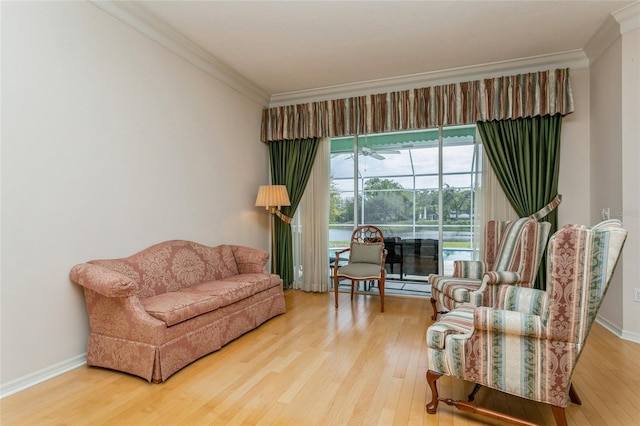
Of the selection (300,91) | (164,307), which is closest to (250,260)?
(164,307)

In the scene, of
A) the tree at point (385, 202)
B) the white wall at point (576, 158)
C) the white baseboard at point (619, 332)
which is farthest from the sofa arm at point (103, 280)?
the white wall at point (576, 158)

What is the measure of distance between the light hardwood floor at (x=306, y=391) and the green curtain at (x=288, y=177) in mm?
1986

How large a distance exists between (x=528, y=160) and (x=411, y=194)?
141 cm

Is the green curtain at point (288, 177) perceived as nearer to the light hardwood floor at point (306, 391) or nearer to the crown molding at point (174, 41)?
the crown molding at point (174, 41)

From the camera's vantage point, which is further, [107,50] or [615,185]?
[615,185]

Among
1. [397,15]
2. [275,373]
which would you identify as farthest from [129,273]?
[397,15]

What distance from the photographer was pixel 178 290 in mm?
3070

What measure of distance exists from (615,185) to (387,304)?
2632 mm

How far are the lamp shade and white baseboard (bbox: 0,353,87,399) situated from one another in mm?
2507

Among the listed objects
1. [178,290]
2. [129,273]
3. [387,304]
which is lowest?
[387,304]

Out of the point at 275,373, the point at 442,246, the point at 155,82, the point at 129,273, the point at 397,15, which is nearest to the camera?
the point at 275,373

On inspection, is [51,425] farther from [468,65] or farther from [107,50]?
[468,65]

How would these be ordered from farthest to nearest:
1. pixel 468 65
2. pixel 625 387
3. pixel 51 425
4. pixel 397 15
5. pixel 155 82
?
1. pixel 468 65
2. pixel 155 82
3. pixel 397 15
4. pixel 625 387
5. pixel 51 425

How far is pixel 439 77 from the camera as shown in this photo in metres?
4.22
